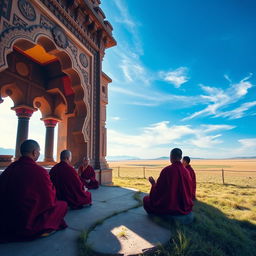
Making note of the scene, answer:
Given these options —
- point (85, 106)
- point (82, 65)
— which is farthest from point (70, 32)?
point (85, 106)

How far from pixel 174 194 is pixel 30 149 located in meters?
2.68

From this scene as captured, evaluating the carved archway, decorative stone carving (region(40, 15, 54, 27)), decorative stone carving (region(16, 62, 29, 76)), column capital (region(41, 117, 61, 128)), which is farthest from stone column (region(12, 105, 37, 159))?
decorative stone carving (region(40, 15, 54, 27))

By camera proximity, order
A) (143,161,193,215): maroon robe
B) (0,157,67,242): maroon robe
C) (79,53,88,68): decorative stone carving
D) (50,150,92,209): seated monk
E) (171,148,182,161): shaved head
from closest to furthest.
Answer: (0,157,67,242): maroon robe < (143,161,193,215): maroon robe < (171,148,182,161): shaved head < (50,150,92,209): seated monk < (79,53,88,68): decorative stone carving

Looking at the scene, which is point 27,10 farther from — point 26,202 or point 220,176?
point 220,176

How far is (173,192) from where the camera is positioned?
3.32 m

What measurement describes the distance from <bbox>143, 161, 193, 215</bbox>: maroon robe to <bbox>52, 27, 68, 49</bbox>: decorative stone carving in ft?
19.4

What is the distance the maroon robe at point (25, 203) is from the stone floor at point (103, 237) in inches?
6.0

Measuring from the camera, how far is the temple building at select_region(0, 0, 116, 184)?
543 cm

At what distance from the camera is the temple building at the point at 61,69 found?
5434 mm

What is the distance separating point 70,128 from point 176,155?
6.47 metres

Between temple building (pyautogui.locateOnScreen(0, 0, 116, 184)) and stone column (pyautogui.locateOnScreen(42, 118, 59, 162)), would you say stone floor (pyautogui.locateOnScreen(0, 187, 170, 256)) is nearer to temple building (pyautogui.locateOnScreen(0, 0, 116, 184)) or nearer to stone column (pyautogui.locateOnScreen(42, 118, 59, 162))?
temple building (pyautogui.locateOnScreen(0, 0, 116, 184))

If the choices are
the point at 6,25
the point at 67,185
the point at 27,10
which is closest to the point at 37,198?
the point at 67,185

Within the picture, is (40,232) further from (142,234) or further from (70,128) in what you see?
(70,128)

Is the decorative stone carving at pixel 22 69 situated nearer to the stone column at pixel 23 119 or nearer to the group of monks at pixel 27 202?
the stone column at pixel 23 119
